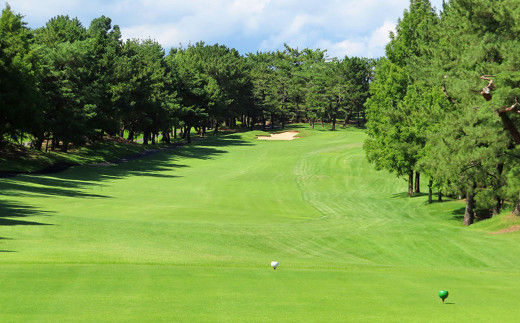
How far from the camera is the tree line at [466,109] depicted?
3039 centimetres

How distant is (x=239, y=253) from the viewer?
70.0 ft

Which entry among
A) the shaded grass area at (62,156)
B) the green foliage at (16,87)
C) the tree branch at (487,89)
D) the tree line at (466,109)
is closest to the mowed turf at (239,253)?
the tree line at (466,109)

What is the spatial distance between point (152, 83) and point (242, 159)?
79.3ft

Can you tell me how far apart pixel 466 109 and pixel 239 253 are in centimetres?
2100

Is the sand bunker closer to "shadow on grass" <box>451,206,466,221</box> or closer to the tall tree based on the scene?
the tall tree

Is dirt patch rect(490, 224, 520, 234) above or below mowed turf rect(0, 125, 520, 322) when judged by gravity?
below

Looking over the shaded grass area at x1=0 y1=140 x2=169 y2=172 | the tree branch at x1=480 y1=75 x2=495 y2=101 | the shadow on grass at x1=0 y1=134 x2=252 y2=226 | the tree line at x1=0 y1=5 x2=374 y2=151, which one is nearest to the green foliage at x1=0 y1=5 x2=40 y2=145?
the tree line at x1=0 y1=5 x2=374 y2=151

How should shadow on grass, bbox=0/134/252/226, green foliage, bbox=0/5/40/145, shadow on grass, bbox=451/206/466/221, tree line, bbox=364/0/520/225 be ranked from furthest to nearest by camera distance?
green foliage, bbox=0/5/40/145, shadow on grass, bbox=451/206/466/221, shadow on grass, bbox=0/134/252/226, tree line, bbox=364/0/520/225

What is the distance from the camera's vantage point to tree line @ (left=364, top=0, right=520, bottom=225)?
30391 mm

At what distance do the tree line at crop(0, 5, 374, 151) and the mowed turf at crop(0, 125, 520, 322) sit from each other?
827cm

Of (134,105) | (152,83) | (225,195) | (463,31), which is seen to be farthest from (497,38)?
(152,83)

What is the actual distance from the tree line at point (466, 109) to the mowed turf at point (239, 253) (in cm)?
365

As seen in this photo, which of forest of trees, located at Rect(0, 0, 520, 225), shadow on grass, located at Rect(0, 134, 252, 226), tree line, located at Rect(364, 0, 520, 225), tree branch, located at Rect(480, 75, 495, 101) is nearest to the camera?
tree branch, located at Rect(480, 75, 495, 101)

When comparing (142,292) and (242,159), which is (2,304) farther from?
(242,159)
